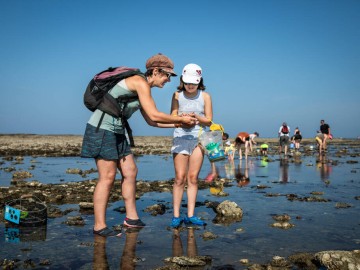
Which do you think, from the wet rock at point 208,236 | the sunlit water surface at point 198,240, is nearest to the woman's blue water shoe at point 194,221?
the sunlit water surface at point 198,240

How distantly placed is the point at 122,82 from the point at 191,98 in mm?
1253

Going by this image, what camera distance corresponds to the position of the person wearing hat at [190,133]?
5.45 meters

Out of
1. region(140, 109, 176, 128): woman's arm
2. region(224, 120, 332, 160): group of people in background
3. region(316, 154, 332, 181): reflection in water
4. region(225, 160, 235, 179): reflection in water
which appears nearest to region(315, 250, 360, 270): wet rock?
region(140, 109, 176, 128): woman's arm

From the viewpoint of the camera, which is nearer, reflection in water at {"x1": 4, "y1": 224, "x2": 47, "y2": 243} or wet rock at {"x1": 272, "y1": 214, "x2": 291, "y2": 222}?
reflection in water at {"x1": 4, "y1": 224, "x2": 47, "y2": 243}

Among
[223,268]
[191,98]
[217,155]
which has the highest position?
[191,98]

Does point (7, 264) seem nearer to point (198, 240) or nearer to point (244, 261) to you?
point (198, 240)

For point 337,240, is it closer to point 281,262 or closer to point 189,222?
point 281,262

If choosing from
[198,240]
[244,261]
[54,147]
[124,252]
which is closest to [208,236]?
[198,240]

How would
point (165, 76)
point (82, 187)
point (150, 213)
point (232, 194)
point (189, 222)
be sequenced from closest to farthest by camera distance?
1. point (165, 76)
2. point (189, 222)
3. point (150, 213)
4. point (232, 194)
5. point (82, 187)

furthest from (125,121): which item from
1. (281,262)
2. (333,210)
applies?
(333,210)

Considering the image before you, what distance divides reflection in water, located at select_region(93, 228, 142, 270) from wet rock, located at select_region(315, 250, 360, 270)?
1.91m

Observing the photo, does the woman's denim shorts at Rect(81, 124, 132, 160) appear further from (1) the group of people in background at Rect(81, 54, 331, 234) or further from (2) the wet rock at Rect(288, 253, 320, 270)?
(2) the wet rock at Rect(288, 253, 320, 270)

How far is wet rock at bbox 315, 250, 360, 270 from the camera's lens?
11.6ft

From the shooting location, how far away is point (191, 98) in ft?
18.5
